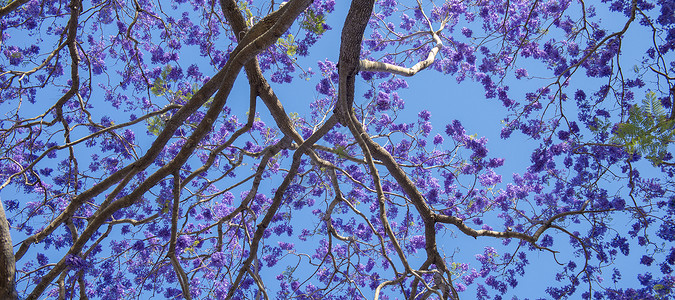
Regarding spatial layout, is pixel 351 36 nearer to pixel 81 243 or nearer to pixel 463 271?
pixel 81 243

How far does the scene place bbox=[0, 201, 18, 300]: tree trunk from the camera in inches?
101

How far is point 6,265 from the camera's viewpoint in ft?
8.54

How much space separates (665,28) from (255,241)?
441 centimetres

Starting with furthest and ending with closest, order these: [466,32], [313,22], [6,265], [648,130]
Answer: [466,32], [313,22], [6,265], [648,130]

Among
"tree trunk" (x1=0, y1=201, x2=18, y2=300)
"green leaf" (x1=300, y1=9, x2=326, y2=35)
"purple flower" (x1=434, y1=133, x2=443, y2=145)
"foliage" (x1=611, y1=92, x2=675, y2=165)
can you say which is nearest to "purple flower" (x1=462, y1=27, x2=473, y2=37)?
"purple flower" (x1=434, y1=133, x2=443, y2=145)

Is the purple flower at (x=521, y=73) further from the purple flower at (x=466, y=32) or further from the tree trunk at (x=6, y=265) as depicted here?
the tree trunk at (x=6, y=265)

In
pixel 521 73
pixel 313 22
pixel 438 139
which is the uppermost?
pixel 521 73

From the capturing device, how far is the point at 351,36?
9.88ft

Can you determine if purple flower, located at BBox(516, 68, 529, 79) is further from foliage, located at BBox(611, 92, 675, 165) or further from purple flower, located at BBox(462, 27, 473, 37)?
foliage, located at BBox(611, 92, 675, 165)

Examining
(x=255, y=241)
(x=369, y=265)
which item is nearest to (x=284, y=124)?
(x=255, y=241)

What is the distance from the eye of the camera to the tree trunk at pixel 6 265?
8.39 ft

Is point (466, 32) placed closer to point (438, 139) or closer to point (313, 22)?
point (438, 139)

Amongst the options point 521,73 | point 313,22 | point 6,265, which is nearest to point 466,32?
point 521,73

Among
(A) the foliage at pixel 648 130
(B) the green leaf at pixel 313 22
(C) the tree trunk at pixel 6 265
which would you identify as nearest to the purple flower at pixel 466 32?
(B) the green leaf at pixel 313 22
